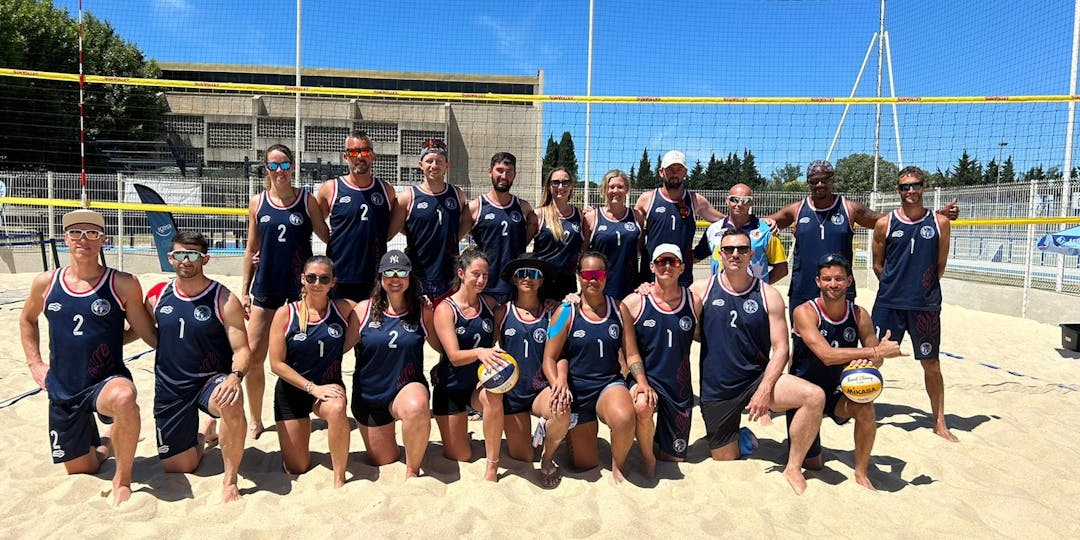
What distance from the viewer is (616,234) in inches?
146

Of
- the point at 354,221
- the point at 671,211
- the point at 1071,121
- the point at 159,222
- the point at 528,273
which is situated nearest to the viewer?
the point at 528,273

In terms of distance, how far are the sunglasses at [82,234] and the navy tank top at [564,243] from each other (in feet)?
7.13

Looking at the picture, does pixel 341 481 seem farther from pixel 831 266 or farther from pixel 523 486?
pixel 831 266

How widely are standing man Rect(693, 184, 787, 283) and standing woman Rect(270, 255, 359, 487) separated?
214cm

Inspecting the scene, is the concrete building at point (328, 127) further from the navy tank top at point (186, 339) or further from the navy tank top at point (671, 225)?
the navy tank top at point (186, 339)

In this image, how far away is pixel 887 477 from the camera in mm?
2988

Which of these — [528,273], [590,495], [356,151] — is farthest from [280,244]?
[590,495]

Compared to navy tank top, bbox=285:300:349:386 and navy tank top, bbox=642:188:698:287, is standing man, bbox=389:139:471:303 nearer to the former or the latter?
navy tank top, bbox=285:300:349:386

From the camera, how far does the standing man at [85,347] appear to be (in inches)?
102

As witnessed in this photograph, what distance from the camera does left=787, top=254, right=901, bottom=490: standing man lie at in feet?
9.27

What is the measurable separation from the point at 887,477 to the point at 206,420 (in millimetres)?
3426

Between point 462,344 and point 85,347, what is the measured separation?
1.57m

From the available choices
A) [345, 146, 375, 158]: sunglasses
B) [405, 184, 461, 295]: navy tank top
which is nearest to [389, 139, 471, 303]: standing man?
[405, 184, 461, 295]: navy tank top

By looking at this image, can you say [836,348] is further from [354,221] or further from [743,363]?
[354,221]
